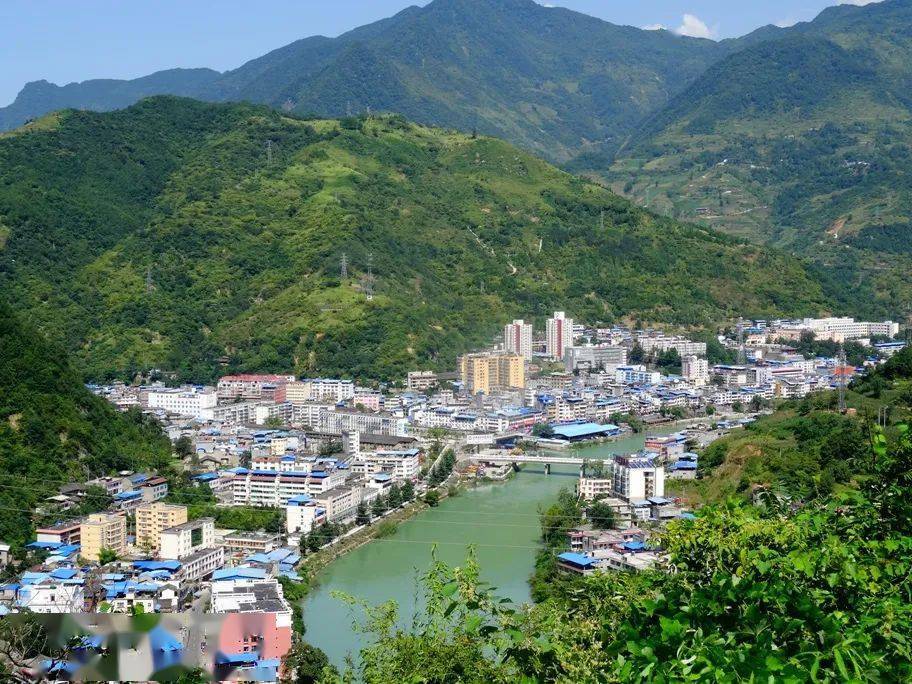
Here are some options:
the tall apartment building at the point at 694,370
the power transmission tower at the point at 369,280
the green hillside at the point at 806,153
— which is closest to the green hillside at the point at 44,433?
the power transmission tower at the point at 369,280

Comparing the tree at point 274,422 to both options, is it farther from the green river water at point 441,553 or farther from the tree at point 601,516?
the tree at point 601,516

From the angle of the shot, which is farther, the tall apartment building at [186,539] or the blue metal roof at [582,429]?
the blue metal roof at [582,429]

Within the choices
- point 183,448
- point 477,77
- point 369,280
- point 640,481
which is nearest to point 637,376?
point 369,280

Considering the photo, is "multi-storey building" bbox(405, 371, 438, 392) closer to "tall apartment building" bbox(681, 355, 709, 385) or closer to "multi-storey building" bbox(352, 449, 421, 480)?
"tall apartment building" bbox(681, 355, 709, 385)

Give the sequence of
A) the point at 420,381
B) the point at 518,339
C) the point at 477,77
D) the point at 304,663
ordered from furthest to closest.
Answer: the point at 477,77
the point at 518,339
the point at 420,381
the point at 304,663

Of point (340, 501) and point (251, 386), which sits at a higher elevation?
point (251, 386)

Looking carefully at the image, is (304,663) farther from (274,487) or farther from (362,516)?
(274,487)
